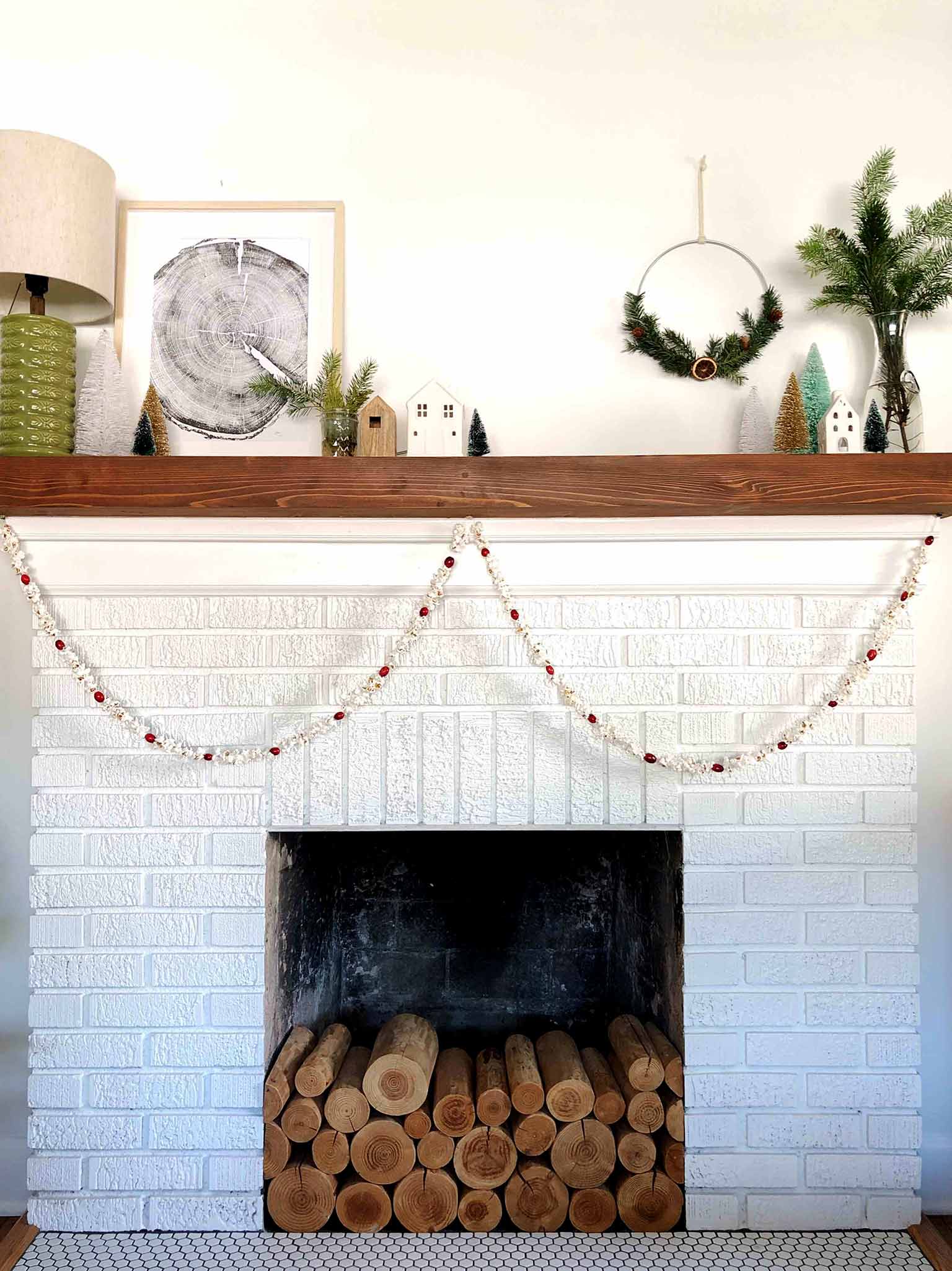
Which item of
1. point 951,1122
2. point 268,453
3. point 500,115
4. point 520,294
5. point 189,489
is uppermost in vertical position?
point 500,115

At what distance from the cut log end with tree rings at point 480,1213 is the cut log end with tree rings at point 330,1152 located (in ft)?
0.76

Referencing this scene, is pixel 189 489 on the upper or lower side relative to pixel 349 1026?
upper

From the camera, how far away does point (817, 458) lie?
5.39ft

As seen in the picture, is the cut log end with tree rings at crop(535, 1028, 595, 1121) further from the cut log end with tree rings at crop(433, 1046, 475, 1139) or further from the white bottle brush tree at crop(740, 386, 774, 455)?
the white bottle brush tree at crop(740, 386, 774, 455)

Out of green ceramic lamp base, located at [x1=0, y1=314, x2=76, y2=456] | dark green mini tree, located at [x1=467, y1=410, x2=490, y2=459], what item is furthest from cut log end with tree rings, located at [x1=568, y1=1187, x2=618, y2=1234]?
green ceramic lamp base, located at [x1=0, y1=314, x2=76, y2=456]

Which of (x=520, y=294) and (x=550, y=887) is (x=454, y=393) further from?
(x=550, y=887)

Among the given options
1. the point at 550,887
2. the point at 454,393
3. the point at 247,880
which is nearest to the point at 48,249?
the point at 454,393

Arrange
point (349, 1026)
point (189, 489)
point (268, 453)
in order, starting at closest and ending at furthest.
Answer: point (189, 489) < point (268, 453) < point (349, 1026)

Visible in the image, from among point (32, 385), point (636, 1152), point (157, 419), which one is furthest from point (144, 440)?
point (636, 1152)

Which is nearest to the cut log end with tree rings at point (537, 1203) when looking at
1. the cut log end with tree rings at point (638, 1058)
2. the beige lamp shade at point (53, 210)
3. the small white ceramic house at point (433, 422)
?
the cut log end with tree rings at point (638, 1058)

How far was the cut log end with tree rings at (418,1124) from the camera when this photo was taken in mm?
1752

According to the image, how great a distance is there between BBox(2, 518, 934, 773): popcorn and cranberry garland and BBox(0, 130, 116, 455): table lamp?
0.66 feet

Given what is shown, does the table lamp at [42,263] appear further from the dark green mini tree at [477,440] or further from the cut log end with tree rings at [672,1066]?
the cut log end with tree rings at [672,1066]

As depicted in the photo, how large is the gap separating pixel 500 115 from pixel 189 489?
39.8 inches
